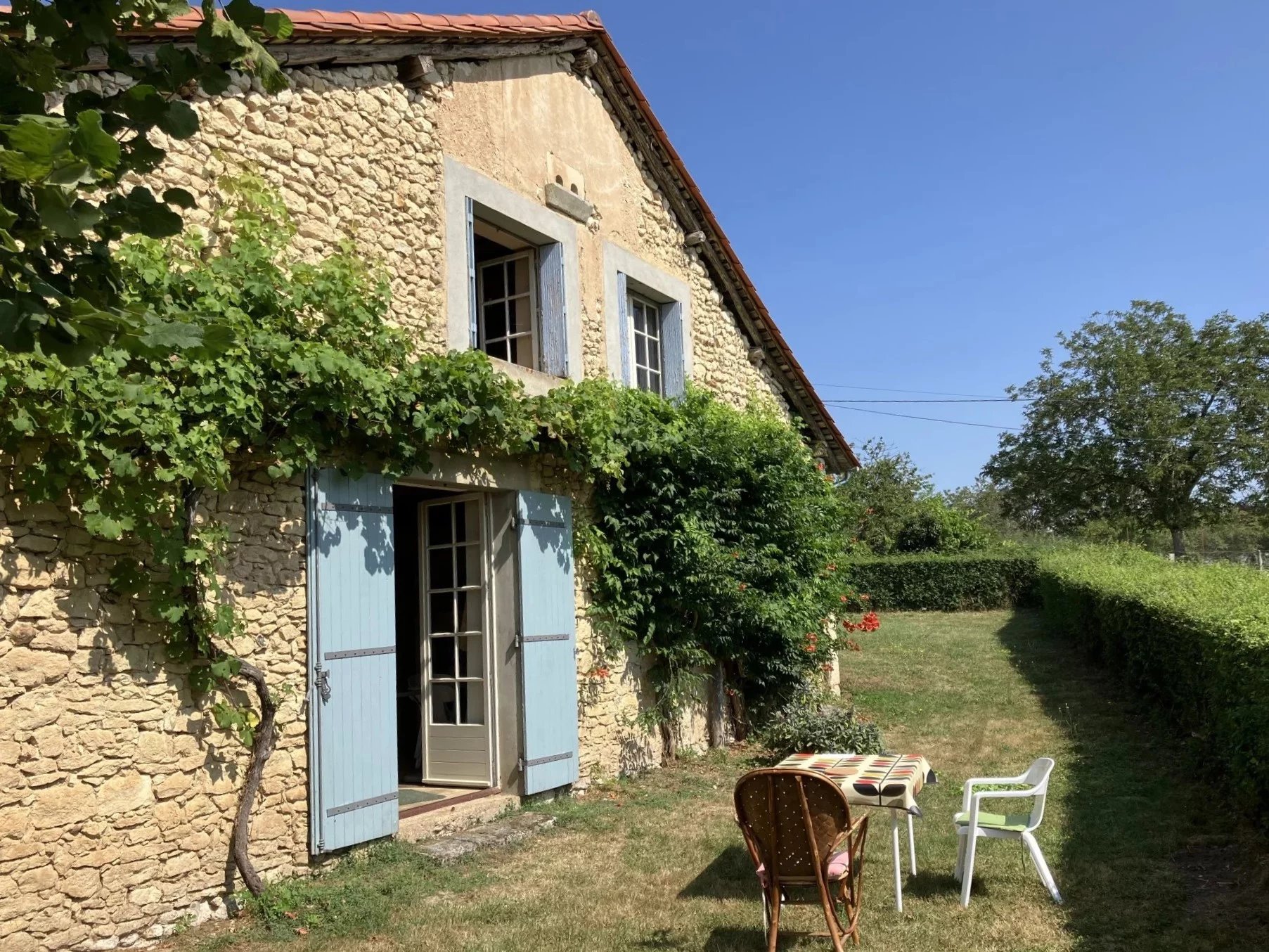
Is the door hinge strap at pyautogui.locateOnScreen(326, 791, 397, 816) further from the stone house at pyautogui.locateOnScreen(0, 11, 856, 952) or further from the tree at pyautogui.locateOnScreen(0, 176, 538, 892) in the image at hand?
the tree at pyautogui.locateOnScreen(0, 176, 538, 892)

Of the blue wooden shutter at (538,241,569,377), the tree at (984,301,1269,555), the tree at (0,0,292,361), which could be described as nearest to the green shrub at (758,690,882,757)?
the blue wooden shutter at (538,241,569,377)

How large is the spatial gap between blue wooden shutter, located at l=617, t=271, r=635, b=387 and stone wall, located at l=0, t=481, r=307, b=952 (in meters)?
4.11

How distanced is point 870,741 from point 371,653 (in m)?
4.37

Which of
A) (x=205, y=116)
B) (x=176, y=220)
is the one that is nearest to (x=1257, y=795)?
(x=176, y=220)

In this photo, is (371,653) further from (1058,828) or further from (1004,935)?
(1058,828)

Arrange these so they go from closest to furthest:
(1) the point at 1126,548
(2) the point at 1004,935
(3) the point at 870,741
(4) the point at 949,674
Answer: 1. (2) the point at 1004,935
2. (3) the point at 870,741
3. (4) the point at 949,674
4. (1) the point at 1126,548

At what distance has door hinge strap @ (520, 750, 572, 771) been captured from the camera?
274 inches

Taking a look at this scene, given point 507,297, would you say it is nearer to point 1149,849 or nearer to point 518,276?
point 518,276

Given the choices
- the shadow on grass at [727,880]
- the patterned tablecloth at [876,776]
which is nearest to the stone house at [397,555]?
the shadow on grass at [727,880]

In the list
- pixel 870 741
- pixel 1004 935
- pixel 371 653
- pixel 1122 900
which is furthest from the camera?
pixel 870 741

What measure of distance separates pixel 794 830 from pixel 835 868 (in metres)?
0.32

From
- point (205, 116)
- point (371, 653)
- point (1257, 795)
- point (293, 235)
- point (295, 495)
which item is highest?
point (205, 116)

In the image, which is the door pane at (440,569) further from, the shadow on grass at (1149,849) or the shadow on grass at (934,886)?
the shadow on grass at (1149,849)

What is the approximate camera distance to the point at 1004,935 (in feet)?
15.1
